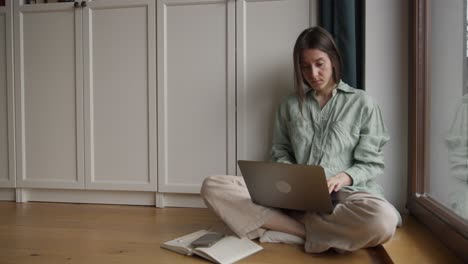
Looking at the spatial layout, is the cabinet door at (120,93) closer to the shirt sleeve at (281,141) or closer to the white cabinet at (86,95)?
the white cabinet at (86,95)

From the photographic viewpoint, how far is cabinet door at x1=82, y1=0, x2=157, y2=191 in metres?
1.86

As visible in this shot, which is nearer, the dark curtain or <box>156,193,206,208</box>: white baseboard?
the dark curtain

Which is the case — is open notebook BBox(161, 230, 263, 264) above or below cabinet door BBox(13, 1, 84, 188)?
below

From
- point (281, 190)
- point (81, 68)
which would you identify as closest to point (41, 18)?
point (81, 68)

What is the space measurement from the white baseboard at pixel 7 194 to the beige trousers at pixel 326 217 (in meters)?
1.32

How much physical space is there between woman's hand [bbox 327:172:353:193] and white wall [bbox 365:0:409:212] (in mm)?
406

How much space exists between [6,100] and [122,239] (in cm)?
118

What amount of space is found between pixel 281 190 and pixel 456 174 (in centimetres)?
56

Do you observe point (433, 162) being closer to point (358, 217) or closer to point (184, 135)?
point (358, 217)

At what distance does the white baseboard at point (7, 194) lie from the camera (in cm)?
210

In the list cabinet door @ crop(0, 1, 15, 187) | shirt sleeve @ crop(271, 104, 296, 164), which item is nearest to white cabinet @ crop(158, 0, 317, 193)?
shirt sleeve @ crop(271, 104, 296, 164)

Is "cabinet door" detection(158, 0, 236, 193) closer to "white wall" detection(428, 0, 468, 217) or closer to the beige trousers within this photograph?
the beige trousers

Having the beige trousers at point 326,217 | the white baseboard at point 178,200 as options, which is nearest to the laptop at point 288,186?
the beige trousers at point 326,217

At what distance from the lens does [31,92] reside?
1.99m
